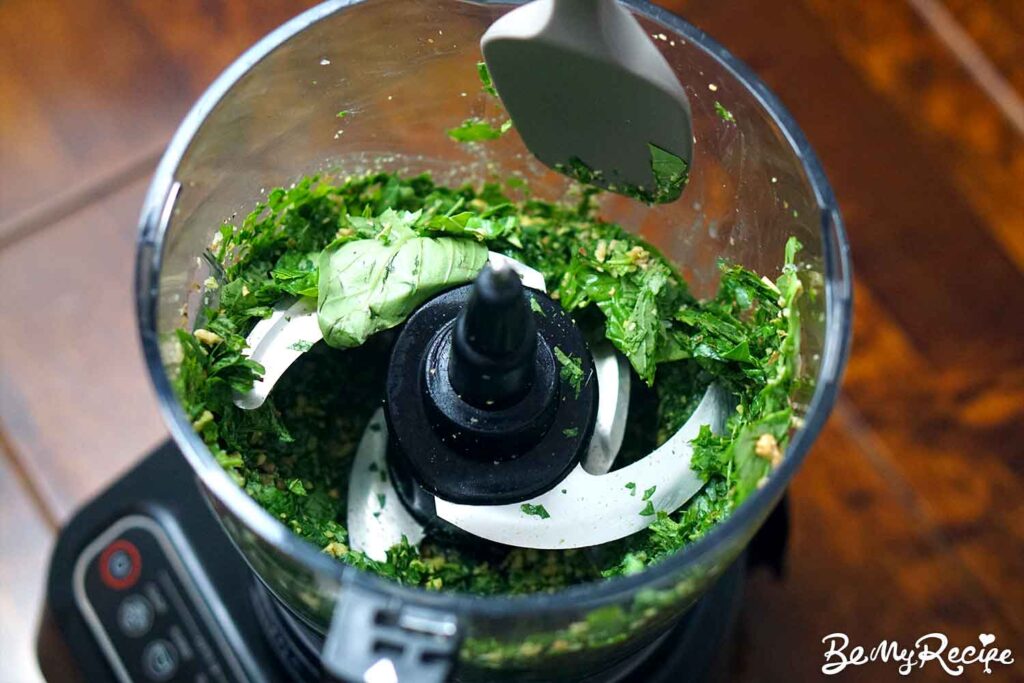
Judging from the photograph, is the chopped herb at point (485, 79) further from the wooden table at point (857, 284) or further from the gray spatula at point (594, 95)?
the wooden table at point (857, 284)

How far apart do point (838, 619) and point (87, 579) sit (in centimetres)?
53

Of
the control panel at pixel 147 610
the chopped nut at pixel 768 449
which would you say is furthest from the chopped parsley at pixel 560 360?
the control panel at pixel 147 610

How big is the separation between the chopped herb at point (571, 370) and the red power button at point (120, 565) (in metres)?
0.33

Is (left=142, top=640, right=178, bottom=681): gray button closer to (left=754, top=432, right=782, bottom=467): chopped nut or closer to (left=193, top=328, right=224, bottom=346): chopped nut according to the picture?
(left=193, top=328, right=224, bottom=346): chopped nut

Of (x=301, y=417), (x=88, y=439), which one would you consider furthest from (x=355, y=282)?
(x=88, y=439)

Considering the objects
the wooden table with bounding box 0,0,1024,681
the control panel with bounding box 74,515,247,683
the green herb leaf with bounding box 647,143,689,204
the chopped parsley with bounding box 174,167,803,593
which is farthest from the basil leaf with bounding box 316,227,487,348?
the wooden table with bounding box 0,0,1024,681

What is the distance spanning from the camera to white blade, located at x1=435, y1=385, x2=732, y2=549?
596 millimetres

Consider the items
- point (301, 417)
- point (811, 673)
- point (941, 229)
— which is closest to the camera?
point (301, 417)

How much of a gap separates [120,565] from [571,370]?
342mm

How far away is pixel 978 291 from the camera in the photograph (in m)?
0.89

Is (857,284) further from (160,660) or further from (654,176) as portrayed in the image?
(160,660)

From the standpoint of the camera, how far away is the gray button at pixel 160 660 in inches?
27.6

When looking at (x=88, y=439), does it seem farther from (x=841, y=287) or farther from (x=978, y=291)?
(x=978, y=291)

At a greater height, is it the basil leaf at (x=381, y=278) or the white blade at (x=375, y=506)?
the basil leaf at (x=381, y=278)
